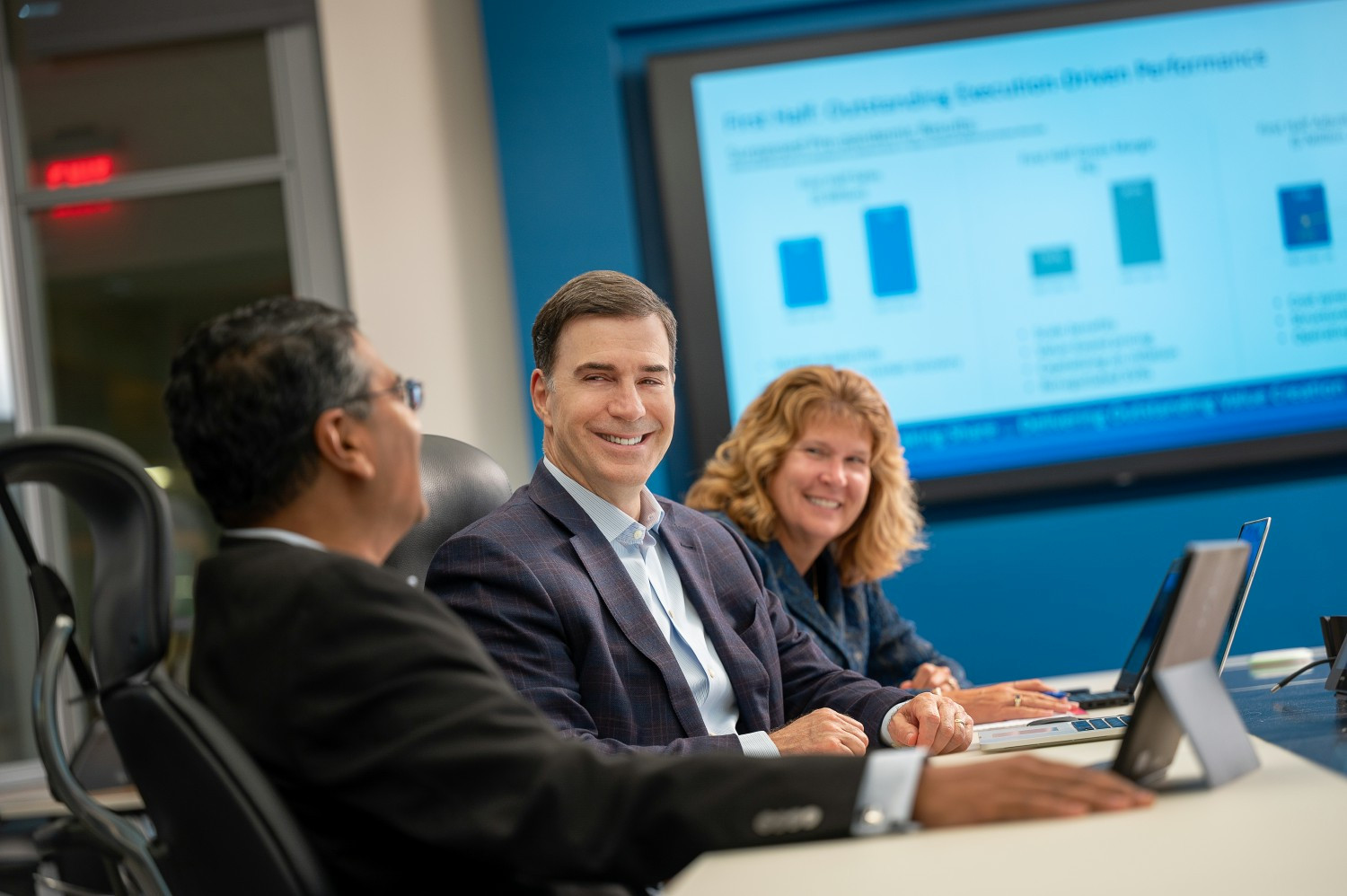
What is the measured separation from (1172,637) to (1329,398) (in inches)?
126

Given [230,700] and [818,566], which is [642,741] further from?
[818,566]

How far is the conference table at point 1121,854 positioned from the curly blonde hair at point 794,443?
1.49 metres

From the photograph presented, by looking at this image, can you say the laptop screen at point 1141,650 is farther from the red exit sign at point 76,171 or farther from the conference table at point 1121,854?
the red exit sign at point 76,171

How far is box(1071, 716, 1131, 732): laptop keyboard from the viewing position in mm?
1700

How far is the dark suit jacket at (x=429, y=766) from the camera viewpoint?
40.4 inches

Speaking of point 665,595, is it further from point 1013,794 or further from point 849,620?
point 1013,794

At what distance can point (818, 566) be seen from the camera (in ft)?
9.21

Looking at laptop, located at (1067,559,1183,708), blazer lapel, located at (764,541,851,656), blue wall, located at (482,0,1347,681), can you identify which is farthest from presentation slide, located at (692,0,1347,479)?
laptop, located at (1067,559,1183,708)

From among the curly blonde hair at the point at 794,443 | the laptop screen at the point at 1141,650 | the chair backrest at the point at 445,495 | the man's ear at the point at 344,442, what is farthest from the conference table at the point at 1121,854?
the curly blonde hair at the point at 794,443

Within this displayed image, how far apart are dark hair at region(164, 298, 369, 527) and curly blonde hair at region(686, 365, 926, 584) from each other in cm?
152

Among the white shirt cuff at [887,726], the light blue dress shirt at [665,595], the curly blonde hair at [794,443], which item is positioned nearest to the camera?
the white shirt cuff at [887,726]

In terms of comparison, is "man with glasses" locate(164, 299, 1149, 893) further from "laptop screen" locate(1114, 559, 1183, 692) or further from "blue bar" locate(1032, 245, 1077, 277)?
"blue bar" locate(1032, 245, 1077, 277)

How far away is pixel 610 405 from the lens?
211 cm

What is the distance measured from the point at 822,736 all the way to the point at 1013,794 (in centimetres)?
62
